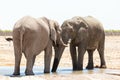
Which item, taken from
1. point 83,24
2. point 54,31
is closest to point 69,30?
Answer: point 83,24

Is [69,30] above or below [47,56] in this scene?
above

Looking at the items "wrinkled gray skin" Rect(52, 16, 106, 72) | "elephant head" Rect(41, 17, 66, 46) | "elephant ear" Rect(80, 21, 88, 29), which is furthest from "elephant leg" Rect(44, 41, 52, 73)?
"elephant ear" Rect(80, 21, 88, 29)

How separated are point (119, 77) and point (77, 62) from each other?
193 inches

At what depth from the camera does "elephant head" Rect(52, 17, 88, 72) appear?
72.4 feet

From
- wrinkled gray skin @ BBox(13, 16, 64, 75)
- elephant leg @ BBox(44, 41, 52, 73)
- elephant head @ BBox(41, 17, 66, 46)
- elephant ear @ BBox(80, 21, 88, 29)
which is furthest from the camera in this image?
elephant ear @ BBox(80, 21, 88, 29)

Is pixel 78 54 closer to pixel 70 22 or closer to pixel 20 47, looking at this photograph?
pixel 70 22

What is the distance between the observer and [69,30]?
74.0 feet

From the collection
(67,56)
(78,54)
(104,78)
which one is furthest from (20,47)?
(67,56)

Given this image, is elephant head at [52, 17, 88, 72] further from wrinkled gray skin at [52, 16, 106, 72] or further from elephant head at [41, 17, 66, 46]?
elephant head at [41, 17, 66, 46]

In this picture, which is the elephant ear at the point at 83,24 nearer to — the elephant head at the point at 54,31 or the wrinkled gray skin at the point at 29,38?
the elephant head at the point at 54,31

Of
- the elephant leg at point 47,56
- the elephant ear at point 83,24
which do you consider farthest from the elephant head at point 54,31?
the elephant ear at point 83,24

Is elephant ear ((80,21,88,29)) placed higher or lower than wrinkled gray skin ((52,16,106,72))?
higher

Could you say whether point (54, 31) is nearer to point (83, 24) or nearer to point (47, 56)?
point (47, 56)

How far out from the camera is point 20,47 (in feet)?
62.2
